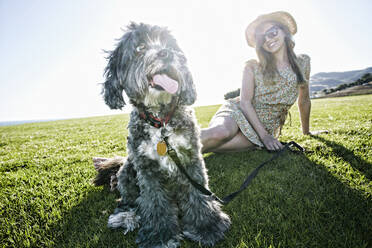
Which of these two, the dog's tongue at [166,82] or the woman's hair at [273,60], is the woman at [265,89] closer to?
the woman's hair at [273,60]

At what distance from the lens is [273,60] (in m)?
4.23

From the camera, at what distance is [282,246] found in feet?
5.96

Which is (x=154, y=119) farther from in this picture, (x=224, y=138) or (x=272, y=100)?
(x=272, y=100)

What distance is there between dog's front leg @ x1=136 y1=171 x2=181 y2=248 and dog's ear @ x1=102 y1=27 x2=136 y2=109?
102 centimetres

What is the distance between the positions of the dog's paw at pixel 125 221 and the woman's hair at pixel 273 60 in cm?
389

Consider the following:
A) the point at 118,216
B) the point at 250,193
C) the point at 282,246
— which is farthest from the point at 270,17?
the point at 118,216

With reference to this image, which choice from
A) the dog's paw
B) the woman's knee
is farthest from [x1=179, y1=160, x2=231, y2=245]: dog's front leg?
the woman's knee

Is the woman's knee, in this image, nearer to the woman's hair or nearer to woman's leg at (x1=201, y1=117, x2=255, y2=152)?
woman's leg at (x1=201, y1=117, x2=255, y2=152)

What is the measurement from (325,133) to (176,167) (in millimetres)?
5239

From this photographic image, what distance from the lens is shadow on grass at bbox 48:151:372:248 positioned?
1878 mm

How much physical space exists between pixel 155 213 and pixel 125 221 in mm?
454

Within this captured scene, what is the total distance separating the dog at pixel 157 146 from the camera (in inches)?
87.4

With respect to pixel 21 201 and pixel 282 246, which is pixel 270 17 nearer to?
pixel 282 246

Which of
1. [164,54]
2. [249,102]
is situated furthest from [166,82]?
[249,102]
